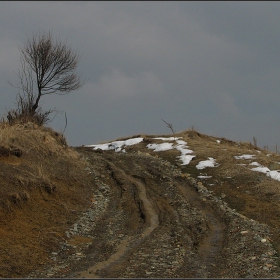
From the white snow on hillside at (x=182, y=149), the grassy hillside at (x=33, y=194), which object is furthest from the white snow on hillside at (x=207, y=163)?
the grassy hillside at (x=33, y=194)

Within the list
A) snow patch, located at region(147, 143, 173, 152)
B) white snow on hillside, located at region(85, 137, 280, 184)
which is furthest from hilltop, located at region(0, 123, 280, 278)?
snow patch, located at region(147, 143, 173, 152)

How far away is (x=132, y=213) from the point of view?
37.8ft

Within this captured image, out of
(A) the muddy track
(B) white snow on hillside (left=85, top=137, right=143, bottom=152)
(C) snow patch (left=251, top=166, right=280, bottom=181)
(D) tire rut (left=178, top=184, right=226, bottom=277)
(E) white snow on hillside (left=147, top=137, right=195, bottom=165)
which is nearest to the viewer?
(A) the muddy track

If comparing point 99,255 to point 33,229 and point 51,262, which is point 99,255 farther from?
point 33,229

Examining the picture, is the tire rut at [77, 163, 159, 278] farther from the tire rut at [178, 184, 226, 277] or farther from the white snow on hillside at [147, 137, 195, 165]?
the white snow on hillside at [147, 137, 195, 165]

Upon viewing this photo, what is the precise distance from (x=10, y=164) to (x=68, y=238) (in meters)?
3.80

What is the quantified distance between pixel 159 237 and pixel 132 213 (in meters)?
2.24

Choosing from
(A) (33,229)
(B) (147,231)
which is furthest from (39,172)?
(B) (147,231)

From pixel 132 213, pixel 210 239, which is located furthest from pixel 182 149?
pixel 210 239

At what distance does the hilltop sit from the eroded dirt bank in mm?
26

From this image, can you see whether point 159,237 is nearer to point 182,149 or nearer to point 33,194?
point 33,194

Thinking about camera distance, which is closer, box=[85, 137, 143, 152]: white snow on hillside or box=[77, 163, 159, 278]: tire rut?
box=[77, 163, 159, 278]: tire rut

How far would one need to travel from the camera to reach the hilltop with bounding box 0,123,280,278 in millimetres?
7652

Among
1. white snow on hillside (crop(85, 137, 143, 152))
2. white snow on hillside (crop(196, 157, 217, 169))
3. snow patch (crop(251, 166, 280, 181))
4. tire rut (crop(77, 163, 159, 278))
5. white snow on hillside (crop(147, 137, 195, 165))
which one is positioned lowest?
tire rut (crop(77, 163, 159, 278))
